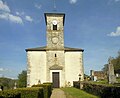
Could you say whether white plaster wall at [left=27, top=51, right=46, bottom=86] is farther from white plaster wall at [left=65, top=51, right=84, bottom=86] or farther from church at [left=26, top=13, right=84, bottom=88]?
white plaster wall at [left=65, top=51, right=84, bottom=86]

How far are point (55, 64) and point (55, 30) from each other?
6.50m

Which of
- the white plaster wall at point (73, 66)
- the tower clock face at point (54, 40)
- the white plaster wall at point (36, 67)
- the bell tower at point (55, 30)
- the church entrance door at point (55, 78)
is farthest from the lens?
the tower clock face at point (54, 40)

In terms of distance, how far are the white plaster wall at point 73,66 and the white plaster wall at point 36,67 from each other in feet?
13.2

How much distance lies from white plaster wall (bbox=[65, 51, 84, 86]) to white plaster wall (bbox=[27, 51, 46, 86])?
4033 mm

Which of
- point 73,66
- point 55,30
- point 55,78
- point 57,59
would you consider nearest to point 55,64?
point 57,59

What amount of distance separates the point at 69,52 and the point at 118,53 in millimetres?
37604

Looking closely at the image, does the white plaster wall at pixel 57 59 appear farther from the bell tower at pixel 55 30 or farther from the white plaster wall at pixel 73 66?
the bell tower at pixel 55 30

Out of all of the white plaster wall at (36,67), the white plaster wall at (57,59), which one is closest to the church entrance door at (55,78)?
the white plaster wall at (57,59)

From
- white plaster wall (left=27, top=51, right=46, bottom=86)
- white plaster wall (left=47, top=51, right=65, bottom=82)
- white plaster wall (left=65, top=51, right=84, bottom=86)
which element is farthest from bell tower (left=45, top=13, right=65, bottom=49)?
white plaster wall (left=27, top=51, right=46, bottom=86)

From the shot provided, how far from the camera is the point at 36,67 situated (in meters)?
39.5

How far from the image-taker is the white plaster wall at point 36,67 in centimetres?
3928

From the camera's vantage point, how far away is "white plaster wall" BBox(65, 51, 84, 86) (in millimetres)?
40156

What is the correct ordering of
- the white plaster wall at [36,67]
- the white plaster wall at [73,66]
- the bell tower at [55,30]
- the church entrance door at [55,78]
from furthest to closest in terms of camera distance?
the bell tower at [55,30] < the white plaster wall at [73,66] < the church entrance door at [55,78] < the white plaster wall at [36,67]

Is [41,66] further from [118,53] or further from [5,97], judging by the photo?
[118,53]
